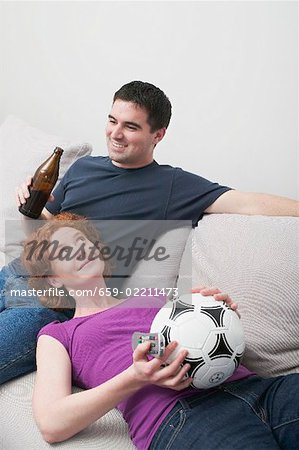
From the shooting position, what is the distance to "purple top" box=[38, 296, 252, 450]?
122cm

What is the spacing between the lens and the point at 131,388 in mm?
1154

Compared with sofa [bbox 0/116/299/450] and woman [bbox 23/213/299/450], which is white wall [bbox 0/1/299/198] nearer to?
sofa [bbox 0/116/299/450]

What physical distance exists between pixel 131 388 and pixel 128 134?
87cm

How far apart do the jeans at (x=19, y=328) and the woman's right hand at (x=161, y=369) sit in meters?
0.48

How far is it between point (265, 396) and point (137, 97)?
96 cm

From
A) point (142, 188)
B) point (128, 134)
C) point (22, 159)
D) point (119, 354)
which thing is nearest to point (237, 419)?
point (119, 354)

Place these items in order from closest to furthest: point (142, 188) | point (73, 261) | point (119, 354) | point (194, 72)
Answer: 1. point (119, 354)
2. point (73, 261)
3. point (142, 188)
4. point (194, 72)

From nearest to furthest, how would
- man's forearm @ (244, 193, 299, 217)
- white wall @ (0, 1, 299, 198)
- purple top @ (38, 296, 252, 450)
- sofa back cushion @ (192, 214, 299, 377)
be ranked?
purple top @ (38, 296, 252, 450)
sofa back cushion @ (192, 214, 299, 377)
man's forearm @ (244, 193, 299, 217)
white wall @ (0, 1, 299, 198)

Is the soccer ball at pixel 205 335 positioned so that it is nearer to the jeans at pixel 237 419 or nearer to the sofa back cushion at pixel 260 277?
the jeans at pixel 237 419

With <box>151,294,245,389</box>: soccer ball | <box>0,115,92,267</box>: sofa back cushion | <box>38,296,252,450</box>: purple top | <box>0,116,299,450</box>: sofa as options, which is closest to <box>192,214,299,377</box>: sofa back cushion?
<box>0,116,299,450</box>: sofa

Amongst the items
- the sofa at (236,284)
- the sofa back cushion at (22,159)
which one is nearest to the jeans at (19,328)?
the sofa at (236,284)

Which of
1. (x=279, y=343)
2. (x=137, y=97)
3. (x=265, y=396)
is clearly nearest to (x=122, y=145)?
(x=137, y=97)

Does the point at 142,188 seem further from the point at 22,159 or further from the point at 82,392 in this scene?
the point at 82,392

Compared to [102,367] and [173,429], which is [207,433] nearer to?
[173,429]
